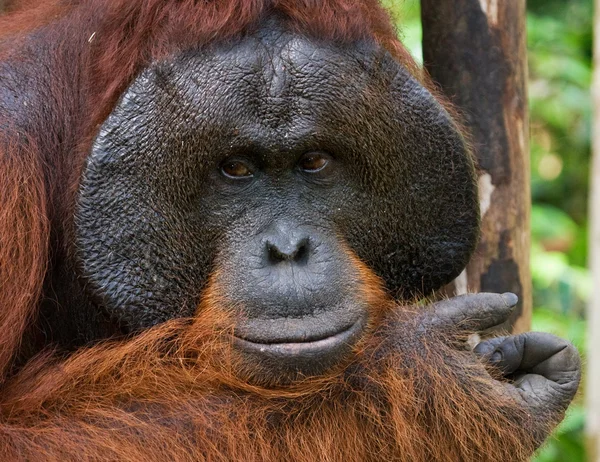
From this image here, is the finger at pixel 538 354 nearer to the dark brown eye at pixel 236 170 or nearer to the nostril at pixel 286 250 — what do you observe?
the nostril at pixel 286 250

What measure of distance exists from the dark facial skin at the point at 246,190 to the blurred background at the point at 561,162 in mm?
2005

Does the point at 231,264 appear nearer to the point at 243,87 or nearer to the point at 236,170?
the point at 236,170

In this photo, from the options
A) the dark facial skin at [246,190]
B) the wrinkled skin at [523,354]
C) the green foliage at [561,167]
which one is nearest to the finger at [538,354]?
the wrinkled skin at [523,354]

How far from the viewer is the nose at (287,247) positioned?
7.49ft

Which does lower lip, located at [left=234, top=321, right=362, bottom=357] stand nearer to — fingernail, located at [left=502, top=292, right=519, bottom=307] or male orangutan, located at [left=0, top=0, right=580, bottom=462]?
male orangutan, located at [left=0, top=0, right=580, bottom=462]

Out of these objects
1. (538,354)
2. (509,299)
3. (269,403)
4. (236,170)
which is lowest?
(269,403)

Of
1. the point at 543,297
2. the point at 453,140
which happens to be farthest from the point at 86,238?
the point at 543,297

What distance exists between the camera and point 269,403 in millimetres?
2361

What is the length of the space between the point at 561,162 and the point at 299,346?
660cm

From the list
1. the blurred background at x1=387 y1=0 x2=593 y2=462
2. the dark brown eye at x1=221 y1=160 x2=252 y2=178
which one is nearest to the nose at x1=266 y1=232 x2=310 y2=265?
the dark brown eye at x1=221 y1=160 x2=252 y2=178

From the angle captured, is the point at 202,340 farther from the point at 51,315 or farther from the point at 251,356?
the point at 51,315

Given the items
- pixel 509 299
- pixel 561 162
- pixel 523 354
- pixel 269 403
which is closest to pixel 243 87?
pixel 269 403

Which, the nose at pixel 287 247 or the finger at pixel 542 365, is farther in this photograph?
the finger at pixel 542 365

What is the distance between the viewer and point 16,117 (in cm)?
243
